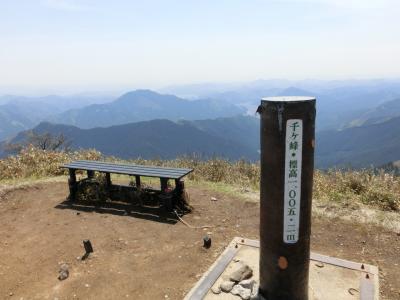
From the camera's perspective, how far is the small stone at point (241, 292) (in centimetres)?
429

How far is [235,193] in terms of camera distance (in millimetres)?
8414

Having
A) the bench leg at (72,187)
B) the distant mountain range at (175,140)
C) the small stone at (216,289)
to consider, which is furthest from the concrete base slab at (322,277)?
the distant mountain range at (175,140)

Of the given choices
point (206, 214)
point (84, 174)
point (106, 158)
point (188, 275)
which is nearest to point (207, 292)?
point (188, 275)

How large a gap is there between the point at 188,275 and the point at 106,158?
758cm

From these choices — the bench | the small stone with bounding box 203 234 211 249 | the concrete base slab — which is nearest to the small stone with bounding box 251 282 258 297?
the concrete base slab

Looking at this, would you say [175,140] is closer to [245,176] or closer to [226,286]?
[245,176]

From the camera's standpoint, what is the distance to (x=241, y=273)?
4.71 m

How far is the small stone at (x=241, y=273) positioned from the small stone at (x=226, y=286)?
0.10 metres

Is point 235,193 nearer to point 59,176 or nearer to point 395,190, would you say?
point 395,190

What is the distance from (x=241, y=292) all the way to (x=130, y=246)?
2345 mm

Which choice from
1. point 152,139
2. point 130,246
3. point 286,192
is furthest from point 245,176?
point 152,139

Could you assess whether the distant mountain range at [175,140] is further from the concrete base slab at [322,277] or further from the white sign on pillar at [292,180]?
the white sign on pillar at [292,180]

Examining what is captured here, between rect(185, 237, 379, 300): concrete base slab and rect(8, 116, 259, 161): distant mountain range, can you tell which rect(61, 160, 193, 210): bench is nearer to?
rect(185, 237, 379, 300): concrete base slab

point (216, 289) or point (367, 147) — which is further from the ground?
point (216, 289)
